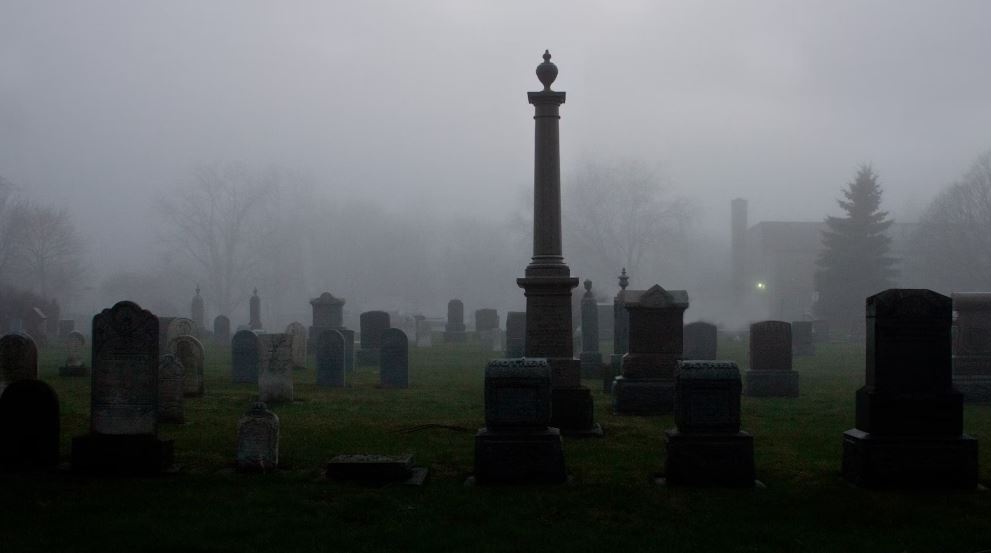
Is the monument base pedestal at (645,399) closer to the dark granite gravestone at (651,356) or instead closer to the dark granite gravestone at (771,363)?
the dark granite gravestone at (651,356)

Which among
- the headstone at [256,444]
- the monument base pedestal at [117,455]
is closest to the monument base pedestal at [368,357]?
the headstone at [256,444]

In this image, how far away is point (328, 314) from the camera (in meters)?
28.6

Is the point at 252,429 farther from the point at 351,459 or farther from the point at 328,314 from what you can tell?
the point at 328,314

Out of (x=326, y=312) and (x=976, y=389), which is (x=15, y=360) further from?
(x=976, y=389)

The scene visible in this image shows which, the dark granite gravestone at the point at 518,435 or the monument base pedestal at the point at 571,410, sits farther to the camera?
the monument base pedestal at the point at 571,410

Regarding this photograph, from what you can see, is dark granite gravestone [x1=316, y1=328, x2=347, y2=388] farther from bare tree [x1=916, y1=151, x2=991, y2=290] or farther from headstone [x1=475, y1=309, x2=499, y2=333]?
bare tree [x1=916, y1=151, x2=991, y2=290]

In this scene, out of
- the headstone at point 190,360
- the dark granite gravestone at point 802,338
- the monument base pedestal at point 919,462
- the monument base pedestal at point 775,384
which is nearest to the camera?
the monument base pedestal at point 919,462

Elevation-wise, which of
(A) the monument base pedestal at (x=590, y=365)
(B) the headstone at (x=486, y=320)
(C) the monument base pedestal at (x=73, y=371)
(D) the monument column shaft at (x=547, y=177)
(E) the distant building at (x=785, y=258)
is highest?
(E) the distant building at (x=785, y=258)

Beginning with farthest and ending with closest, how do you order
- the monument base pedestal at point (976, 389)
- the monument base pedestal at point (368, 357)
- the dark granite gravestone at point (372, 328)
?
the dark granite gravestone at point (372, 328) → the monument base pedestal at point (368, 357) → the monument base pedestal at point (976, 389)

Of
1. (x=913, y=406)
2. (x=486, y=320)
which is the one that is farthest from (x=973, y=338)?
(x=486, y=320)

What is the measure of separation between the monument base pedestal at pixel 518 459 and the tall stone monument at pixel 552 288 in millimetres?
3011

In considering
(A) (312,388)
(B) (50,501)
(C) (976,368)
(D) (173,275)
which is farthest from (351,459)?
(D) (173,275)

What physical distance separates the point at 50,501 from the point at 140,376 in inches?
60.7

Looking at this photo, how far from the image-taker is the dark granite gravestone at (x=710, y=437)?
26.7ft
